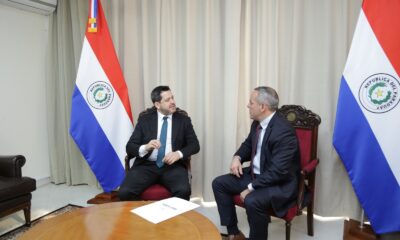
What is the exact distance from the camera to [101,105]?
304 cm

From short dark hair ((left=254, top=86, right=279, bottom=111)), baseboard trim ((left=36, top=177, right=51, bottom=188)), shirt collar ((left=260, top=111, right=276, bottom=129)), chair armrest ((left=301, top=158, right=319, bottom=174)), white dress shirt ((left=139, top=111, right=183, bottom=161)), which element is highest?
short dark hair ((left=254, top=86, right=279, bottom=111))

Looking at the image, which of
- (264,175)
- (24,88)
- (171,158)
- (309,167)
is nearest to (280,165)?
(264,175)

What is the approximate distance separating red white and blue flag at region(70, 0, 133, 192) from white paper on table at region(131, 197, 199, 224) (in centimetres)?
132

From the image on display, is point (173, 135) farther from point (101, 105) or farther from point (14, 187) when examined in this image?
point (14, 187)

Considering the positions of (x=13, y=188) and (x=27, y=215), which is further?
(x=27, y=215)

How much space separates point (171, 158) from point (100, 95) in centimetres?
109

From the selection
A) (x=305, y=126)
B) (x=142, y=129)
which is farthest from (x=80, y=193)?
(x=305, y=126)

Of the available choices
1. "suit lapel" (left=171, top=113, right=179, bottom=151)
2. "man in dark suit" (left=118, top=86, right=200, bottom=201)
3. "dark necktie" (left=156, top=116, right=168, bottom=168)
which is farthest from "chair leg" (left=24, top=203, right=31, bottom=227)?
"suit lapel" (left=171, top=113, right=179, bottom=151)

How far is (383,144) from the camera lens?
2102mm

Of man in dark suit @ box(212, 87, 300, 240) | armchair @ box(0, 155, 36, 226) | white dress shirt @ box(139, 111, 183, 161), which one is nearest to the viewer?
man in dark suit @ box(212, 87, 300, 240)

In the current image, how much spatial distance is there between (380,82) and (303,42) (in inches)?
31.3

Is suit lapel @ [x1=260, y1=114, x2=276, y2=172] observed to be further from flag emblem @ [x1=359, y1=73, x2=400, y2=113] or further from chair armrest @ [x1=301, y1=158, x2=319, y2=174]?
flag emblem @ [x1=359, y1=73, x2=400, y2=113]

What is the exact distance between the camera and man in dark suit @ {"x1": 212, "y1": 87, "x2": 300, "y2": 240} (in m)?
2.00

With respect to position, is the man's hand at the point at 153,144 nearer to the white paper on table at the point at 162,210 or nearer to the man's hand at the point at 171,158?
the man's hand at the point at 171,158
